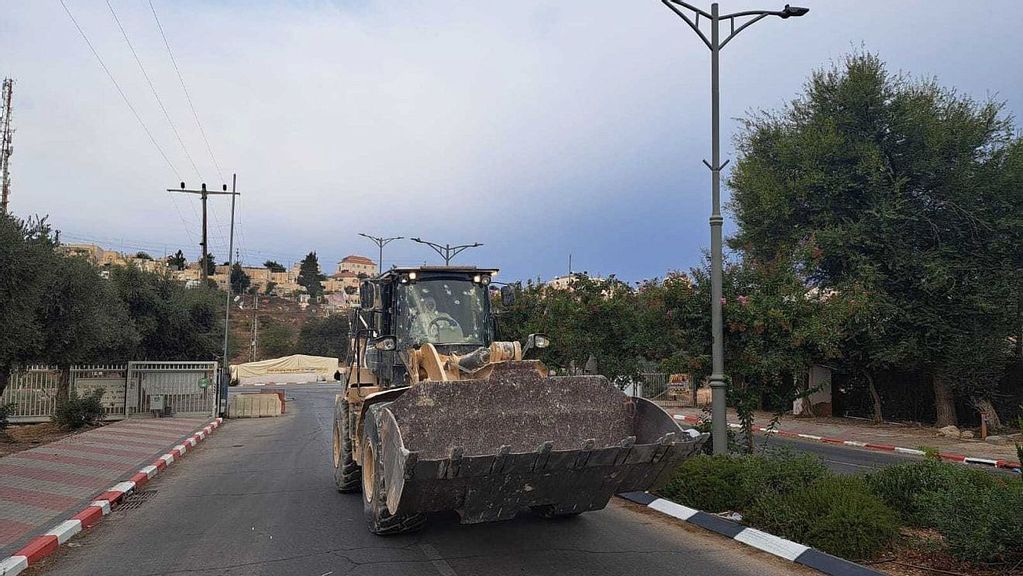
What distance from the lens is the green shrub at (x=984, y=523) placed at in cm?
600

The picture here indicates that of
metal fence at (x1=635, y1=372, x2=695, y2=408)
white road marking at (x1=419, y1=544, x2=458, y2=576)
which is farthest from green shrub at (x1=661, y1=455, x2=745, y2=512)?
metal fence at (x1=635, y1=372, x2=695, y2=408)

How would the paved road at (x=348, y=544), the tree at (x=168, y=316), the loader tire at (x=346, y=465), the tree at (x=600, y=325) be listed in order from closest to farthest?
the paved road at (x=348, y=544) → the loader tire at (x=346, y=465) → the tree at (x=600, y=325) → the tree at (x=168, y=316)

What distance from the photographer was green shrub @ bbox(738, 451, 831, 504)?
8.31m

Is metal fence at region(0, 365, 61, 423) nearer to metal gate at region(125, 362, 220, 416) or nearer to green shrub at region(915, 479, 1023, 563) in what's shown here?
metal gate at region(125, 362, 220, 416)

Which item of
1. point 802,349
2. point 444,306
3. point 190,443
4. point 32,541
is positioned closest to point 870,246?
point 802,349

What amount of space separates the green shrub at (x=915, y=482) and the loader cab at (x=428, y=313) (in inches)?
198

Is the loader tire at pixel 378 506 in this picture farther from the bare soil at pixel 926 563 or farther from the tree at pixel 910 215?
the tree at pixel 910 215

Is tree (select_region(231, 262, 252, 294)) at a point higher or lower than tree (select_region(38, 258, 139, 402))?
higher

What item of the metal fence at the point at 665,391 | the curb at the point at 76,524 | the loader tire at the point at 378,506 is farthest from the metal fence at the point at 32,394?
the metal fence at the point at 665,391

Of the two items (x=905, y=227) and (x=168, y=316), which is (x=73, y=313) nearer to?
(x=168, y=316)

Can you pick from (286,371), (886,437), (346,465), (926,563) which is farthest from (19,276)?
(286,371)

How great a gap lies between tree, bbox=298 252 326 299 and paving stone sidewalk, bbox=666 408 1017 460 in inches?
4737

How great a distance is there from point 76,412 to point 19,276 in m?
8.86

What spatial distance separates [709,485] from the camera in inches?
349
